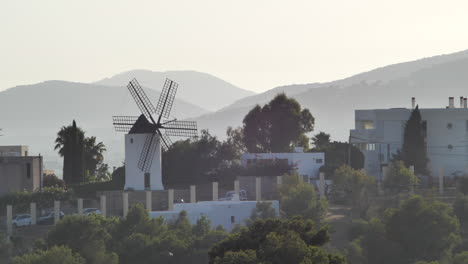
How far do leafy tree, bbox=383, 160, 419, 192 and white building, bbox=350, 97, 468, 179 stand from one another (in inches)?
346

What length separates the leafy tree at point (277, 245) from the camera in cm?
4350

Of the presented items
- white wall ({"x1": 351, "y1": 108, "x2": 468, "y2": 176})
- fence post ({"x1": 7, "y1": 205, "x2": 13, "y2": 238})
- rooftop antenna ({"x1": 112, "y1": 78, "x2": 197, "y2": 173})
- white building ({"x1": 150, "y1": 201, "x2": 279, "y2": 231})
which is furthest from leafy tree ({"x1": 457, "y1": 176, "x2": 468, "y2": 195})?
fence post ({"x1": 7, "y1": 205, "x2": 13, "y2": 238})

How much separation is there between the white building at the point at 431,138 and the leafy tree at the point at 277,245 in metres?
37.0

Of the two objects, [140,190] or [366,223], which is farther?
[140,190]

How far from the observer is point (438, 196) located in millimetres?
73188

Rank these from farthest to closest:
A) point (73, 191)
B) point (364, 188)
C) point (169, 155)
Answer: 1. point (169, 155)
2. point (73, 191)
3. point (364, 188)

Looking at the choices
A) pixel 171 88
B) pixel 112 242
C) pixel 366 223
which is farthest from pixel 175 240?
pixel 171 88

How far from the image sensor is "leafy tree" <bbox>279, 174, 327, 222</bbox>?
A: 6806 cm

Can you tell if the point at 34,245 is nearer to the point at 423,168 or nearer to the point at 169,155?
the point at 169,155

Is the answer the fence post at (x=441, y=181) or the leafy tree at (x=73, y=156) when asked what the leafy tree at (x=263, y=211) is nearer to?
the fence post at (x=441, y=181)

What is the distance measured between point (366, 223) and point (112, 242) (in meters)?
12.9

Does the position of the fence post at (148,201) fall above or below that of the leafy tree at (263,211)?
above

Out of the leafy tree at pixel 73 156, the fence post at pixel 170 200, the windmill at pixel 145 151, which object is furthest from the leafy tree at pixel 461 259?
the leafy tree at pixel 73 156

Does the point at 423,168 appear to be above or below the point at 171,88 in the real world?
below
